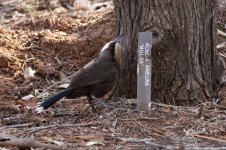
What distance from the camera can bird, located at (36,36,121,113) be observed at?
5.94m

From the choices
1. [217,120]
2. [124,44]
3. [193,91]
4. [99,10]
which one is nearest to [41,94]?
[124,44]

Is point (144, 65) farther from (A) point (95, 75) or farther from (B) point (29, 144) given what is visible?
(B) point (29, 144)

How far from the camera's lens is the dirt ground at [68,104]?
4.79 m

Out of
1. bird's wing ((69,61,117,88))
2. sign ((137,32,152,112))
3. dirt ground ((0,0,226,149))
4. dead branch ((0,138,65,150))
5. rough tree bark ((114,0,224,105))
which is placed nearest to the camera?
dead branch ((0,138,65,150))

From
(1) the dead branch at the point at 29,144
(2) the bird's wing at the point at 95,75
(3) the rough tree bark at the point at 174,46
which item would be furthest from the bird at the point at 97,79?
(1) the dead branch at the point at 29,144

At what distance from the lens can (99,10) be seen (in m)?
10.1

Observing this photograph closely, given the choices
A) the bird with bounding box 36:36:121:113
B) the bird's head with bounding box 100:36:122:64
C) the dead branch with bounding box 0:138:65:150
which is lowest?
the dead branch with bounding box 0:138:65:150

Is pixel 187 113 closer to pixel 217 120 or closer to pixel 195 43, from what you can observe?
pixel 217 120

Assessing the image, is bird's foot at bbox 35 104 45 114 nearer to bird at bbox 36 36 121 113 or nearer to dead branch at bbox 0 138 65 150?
bird at bbox 36 36 121 113

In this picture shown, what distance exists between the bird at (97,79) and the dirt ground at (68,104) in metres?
0.14

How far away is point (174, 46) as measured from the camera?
570cm

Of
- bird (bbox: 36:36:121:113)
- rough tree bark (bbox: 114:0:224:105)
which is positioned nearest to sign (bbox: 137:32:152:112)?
rough tree bark (bbox: 114:0:224:105)

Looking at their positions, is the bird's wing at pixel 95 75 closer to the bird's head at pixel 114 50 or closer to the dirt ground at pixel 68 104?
the bird's head at pixel 114 50

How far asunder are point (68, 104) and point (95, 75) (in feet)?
2.65
